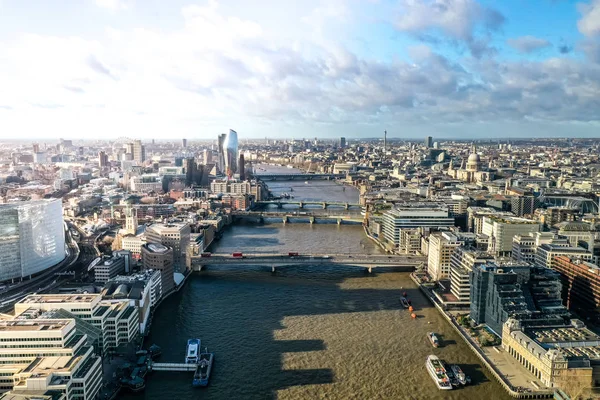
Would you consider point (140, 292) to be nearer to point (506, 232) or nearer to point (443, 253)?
point (443, 253)

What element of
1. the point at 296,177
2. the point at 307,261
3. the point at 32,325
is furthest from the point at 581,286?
the point at 296,177

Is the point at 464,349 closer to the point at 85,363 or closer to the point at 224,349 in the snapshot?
the point at 224,349

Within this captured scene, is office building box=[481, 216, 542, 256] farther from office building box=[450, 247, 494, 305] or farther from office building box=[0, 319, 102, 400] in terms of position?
office building box=[0, 319, 102, 400]

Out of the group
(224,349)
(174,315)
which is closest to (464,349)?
(224,349)

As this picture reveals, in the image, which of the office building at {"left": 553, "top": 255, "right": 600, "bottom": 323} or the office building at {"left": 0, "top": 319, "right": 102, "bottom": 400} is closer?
the office building at {"left": 0, "top": 319, "right": 102, "bottom": 400}

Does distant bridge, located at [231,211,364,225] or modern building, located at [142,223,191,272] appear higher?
modern building, located at [142,223,191,272]

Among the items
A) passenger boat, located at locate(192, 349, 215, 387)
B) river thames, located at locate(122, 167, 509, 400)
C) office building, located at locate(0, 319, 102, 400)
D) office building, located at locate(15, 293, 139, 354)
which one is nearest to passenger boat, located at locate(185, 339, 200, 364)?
passenger boat, located at locate(192, 349, 215, 387)

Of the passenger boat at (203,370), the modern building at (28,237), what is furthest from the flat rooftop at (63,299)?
the modern building at (28,237)
